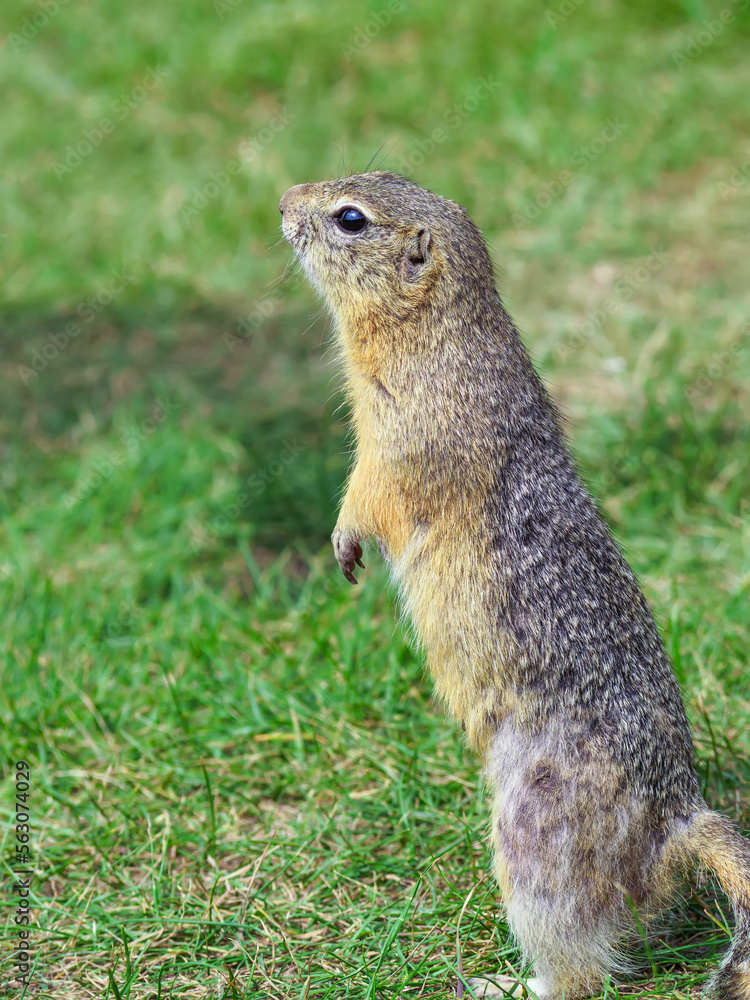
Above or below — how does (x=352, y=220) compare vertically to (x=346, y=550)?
above

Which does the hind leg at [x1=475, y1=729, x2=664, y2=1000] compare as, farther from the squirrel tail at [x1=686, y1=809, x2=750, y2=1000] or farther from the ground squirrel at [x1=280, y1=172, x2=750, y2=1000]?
A: the squirrel tail at [x1=686, y1=809, x2=750, y2=1000]

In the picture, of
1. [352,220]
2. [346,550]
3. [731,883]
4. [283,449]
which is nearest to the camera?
[731,883]

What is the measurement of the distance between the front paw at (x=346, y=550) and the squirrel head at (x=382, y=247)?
0.76 metres

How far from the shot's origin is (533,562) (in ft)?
11.5

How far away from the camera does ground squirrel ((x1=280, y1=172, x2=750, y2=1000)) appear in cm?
331

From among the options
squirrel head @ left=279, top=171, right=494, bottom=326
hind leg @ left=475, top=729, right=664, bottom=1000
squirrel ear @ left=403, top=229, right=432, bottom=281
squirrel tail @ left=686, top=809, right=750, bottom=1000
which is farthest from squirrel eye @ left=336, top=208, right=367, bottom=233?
squirrel tail @ left=686, top=809, right=750, bottom=1000

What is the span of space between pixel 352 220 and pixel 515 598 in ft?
4.93

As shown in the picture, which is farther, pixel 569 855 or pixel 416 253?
pixel 416 253

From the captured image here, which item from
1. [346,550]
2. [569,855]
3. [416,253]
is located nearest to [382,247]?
[416,253]

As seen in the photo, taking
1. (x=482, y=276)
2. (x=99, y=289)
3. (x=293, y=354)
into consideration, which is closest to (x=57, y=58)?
(x=99, y=289)

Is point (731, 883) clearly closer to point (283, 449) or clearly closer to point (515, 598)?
point (515, 598)

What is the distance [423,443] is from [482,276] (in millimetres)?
677

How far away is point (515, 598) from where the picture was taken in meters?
3.48

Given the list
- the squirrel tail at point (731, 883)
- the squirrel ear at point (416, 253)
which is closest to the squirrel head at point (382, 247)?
the squirrel ear at point (416, 253)
